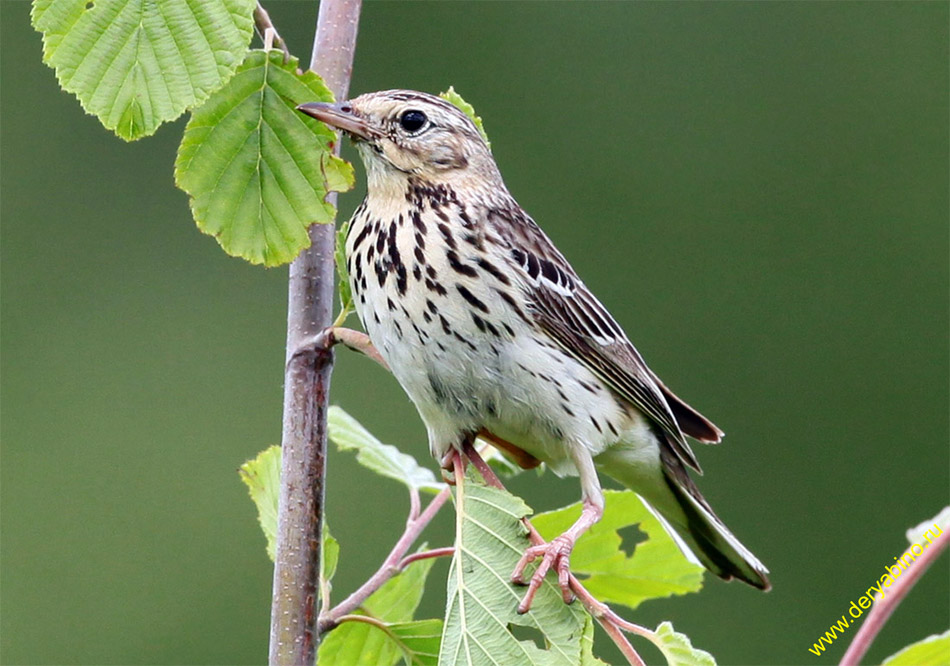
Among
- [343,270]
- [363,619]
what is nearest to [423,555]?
[363,619]

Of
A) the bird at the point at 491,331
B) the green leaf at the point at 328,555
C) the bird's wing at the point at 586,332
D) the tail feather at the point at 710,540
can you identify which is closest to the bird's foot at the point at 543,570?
the bird at the point at 491,331

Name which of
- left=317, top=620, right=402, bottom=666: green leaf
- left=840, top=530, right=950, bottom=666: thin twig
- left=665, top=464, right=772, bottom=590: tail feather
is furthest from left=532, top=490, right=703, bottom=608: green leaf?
left=840, top=530, right=950, bottom=666: thin twig

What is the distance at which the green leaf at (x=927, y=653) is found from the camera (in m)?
2.12

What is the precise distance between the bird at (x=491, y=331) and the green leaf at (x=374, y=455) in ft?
0.61

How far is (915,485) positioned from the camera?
1029cm

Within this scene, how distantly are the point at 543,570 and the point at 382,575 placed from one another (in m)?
0.44

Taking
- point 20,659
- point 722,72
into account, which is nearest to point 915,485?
point 722,72

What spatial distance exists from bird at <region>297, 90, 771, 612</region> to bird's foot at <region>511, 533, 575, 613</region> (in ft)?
1.03

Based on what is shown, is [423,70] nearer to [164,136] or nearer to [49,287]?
[164,136]

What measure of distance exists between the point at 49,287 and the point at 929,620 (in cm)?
722

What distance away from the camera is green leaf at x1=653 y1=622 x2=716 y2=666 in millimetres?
2523

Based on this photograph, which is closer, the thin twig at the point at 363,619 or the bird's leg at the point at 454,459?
the thin twig at the point at 363,619

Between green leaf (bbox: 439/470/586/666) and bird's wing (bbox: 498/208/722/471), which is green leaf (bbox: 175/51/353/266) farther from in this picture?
bird's wing (bbox: 498/208/722/471)

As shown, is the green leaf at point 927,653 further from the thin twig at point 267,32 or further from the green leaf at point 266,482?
the thin twig at point 267,32
